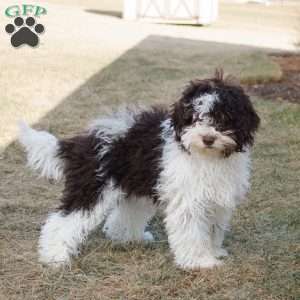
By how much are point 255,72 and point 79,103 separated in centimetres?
325

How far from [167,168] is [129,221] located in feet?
2.13

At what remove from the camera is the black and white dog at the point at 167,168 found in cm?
338

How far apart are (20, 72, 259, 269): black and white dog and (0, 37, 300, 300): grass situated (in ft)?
0.47

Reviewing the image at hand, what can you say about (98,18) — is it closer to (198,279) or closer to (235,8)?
(235,8)

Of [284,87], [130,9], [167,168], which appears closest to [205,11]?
→ [130,9]

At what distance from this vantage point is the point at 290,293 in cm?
350

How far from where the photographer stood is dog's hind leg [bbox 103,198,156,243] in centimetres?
401

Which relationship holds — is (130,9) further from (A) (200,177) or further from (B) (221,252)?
(A) (200,177)

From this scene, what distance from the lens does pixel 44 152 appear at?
12.6 feet

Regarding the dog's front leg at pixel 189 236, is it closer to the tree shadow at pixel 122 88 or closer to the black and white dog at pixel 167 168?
the black and white dog at pixel 167 168

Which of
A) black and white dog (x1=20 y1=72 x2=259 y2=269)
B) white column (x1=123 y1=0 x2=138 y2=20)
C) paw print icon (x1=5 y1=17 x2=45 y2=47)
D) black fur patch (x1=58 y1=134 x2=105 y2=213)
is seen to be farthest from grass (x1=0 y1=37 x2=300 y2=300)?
white column (x1=123 y1=0 x2=138 y2=20)

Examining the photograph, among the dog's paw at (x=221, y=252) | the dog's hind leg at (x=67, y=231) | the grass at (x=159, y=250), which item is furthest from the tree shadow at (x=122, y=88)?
the dog's paw at (x=221, y=252)

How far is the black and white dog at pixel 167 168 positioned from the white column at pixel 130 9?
13.3 m

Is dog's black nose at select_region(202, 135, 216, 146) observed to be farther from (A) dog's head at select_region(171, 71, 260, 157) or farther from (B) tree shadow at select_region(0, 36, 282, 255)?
(B) tree shadow at select_region(0, 36, 282, 255)
